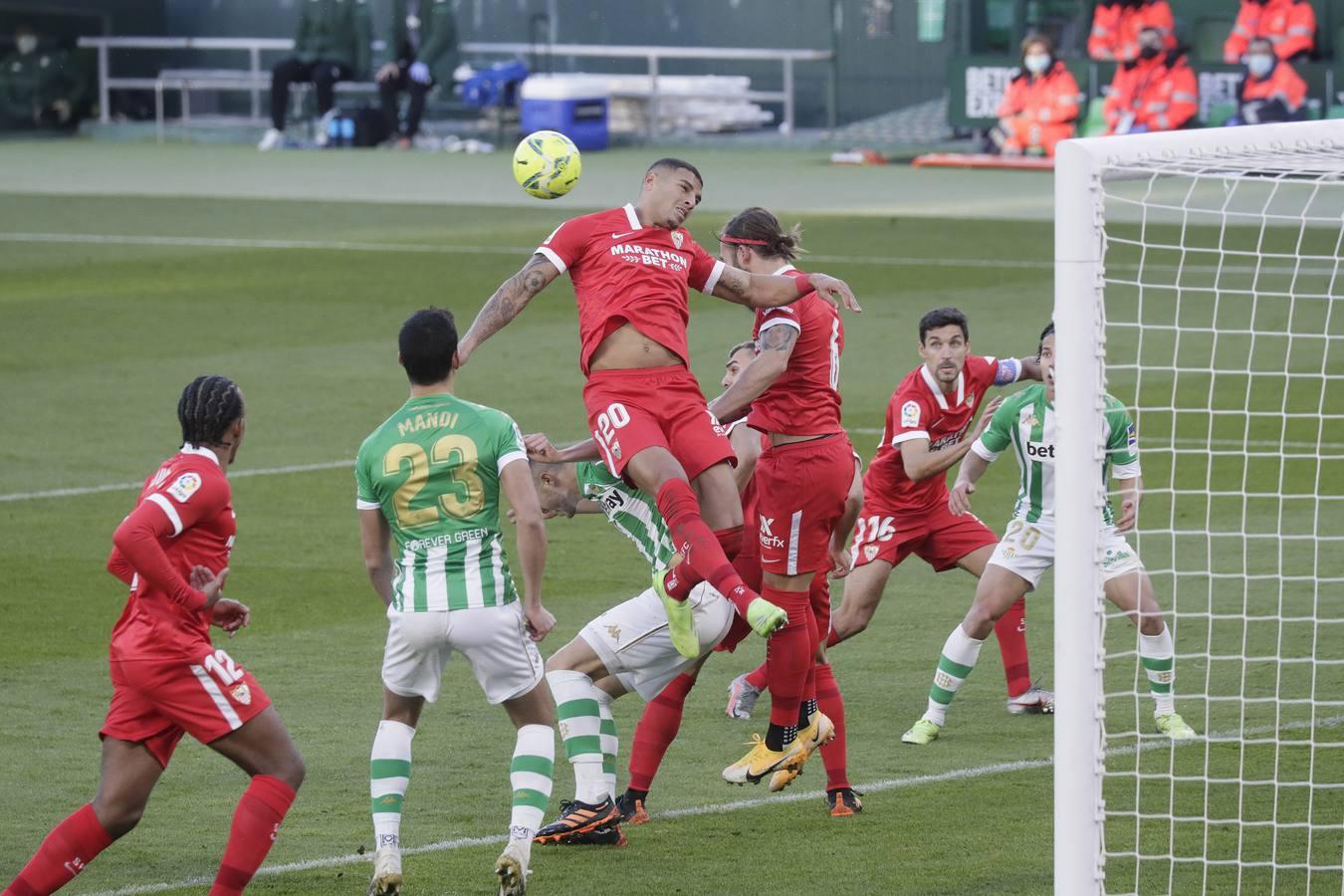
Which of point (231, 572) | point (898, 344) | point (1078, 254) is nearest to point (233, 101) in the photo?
point (898, 344)

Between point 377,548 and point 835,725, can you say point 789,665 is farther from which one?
point 377,548

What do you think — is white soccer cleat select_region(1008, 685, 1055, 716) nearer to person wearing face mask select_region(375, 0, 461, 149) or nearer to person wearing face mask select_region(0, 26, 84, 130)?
person wearing face mask select_region(375, 0, 461, 149)

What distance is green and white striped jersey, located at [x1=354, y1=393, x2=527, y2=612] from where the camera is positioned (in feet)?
21.8

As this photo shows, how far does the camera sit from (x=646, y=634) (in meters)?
7.52

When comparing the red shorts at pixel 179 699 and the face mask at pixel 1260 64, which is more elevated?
the face mask at pixel 1260 64

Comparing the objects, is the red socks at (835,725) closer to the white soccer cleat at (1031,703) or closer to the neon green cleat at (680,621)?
the neon green cleat at (680,621)

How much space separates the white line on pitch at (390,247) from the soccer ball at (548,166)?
14551 millimetres

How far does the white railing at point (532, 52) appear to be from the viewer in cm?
3862

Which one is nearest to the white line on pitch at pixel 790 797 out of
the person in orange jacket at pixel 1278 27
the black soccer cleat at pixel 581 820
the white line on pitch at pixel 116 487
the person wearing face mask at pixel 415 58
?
the black soccer cleat at pixel 581 820

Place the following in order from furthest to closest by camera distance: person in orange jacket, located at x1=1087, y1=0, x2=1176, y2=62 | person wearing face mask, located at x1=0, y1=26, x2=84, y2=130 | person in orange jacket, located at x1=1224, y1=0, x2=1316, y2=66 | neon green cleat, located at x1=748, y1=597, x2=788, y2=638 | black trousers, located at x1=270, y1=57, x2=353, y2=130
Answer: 1. person wearing face mask, located at x1=0, y1=26, x2=84, y2=130
2. black trousers, located at x1=270, y1=57, x2=353, y2=130
3. person in orange jacket, located at x1=1087, y1=0, x2=1176, y2=62
4. person in orange jacket, located at x1=1224, y1=0, x2=1316, y2=66
5. neon green cleat, located at x1=748, y1=597, x2=788, y2=638

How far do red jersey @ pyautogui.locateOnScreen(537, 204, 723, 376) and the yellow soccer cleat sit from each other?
1614mm

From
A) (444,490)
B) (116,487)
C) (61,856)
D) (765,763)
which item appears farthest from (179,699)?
(116,487)

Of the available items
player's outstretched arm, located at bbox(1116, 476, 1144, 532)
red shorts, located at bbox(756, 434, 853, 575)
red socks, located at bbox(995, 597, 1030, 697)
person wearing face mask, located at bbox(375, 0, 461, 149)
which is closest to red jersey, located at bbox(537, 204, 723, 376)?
red shorts, located at bbox(756, 434, 853, 575)

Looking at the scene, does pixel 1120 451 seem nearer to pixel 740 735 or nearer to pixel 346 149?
pixel 740 735
